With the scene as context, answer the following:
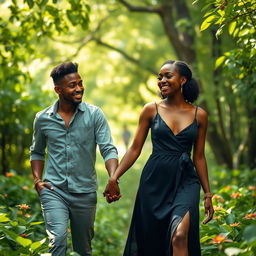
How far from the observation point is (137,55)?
26.4m

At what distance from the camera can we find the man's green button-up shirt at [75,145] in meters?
5.15

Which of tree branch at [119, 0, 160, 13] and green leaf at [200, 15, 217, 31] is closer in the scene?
green leaf at [200, 15, 217, 31]

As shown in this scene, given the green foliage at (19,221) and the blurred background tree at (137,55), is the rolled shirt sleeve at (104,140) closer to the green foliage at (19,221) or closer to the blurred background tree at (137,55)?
the green foliage at (19,221)

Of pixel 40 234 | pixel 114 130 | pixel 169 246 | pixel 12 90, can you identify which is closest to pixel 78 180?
pixel 169 246

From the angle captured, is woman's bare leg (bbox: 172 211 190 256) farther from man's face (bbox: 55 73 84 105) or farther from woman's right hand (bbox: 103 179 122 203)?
man's face (bbox: 55 73 84 105)

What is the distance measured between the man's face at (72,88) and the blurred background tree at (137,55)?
1.29m

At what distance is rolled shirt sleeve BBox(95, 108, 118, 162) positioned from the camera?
5.21m

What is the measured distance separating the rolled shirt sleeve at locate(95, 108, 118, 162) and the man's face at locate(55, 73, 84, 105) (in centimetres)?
27

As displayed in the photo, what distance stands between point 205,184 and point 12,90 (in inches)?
238

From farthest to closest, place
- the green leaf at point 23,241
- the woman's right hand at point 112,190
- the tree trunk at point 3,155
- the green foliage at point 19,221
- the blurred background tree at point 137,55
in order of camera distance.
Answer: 1. the tree trunk at point 3,155
2. the blurred background tree at point 137,55
3. the woman's right hand at point 112,190
4. the green foliage at point 19,221
5. the green leaf at point 23,241

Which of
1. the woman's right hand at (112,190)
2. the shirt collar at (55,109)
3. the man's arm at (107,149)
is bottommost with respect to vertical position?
the woman's right hand at (112,190)

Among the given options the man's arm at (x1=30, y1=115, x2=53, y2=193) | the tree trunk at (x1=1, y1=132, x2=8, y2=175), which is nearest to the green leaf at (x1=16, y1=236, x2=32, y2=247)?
the man's arm at (x1=30, y1=115, x2=53, y2=193)

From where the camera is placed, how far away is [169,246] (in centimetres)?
477

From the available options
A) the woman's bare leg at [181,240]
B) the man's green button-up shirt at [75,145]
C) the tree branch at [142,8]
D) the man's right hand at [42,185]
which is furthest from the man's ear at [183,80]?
the tree branch at [142,8]
